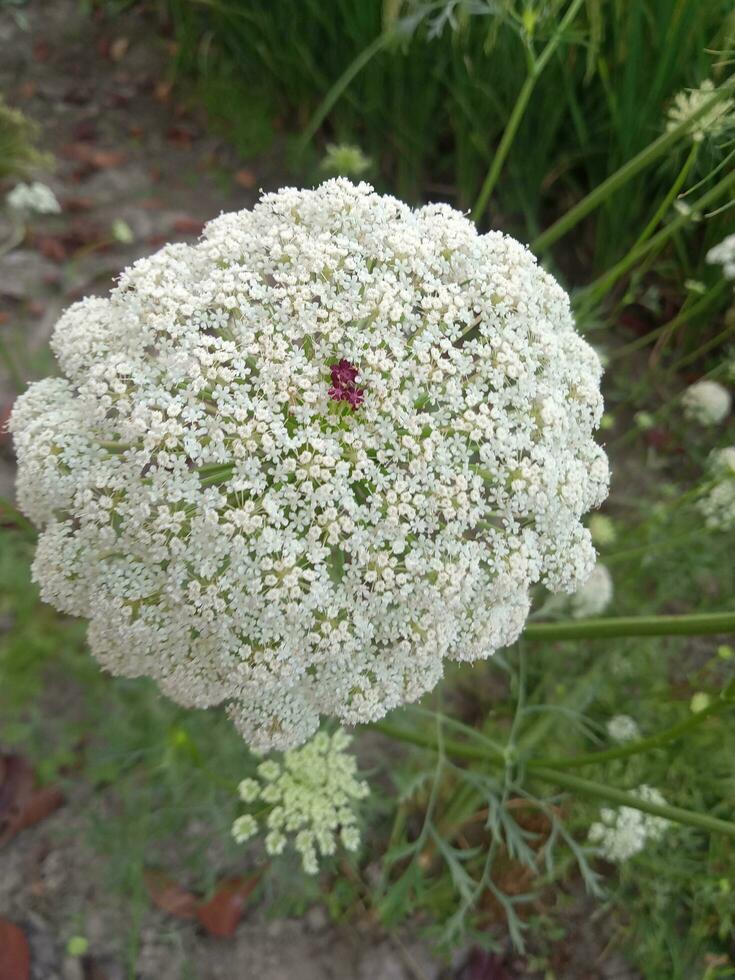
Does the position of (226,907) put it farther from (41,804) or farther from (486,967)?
(486,967)

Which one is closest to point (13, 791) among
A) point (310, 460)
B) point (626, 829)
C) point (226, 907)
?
point (226, 907)

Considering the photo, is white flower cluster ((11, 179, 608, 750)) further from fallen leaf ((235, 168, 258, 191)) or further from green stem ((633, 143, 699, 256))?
fallen leaf ((235, 168, 258, 191))

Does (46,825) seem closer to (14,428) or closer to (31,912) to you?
(31,912)

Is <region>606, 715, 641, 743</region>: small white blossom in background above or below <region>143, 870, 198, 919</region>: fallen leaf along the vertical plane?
below

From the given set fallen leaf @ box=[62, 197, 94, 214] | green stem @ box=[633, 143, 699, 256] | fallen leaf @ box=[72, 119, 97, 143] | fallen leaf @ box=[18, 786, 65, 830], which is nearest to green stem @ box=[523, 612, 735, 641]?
green stem @ box=[633, 143, 699, 256]

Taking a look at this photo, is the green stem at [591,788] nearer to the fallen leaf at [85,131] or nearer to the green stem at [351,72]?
the green stem at [351,72]

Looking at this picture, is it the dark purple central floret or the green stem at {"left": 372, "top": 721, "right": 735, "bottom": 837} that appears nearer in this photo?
the dark purple central floret

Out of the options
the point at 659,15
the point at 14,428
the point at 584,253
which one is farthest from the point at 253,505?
the point at 584,253
